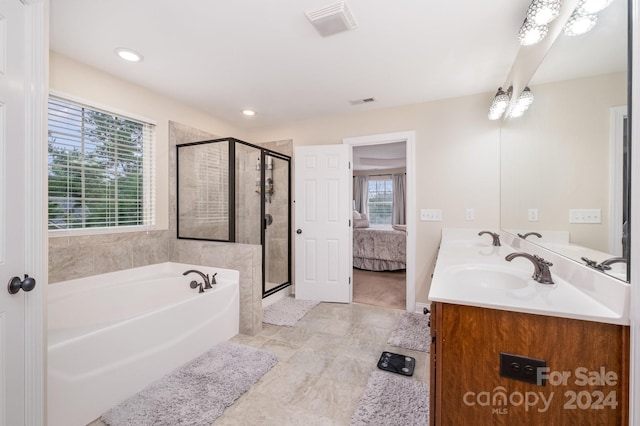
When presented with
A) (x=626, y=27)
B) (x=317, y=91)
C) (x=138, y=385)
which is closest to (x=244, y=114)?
(x=317, y=91)

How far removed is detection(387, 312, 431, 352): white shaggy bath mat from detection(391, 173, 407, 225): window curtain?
4.75 metres

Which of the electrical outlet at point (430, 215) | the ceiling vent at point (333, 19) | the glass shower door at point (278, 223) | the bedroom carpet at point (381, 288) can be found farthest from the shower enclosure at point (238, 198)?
the electrical outlet at point (430, 215)

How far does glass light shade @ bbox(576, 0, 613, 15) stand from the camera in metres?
1.01

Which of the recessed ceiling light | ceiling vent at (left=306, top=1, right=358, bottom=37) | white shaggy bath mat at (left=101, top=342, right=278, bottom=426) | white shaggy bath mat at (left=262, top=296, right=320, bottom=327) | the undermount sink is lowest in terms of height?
white shaggy bath mat at (left=262, top=296, right=320, bottom=327)

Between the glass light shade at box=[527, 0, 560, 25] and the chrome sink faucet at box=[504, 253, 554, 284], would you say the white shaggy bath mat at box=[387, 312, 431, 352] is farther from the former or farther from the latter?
the glass light shade at box=[527, 0, 560, 25]

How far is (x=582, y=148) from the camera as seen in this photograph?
1170mm

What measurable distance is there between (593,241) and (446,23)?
154cm

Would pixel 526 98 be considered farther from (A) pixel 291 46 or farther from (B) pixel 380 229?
(B) pixel 380 229

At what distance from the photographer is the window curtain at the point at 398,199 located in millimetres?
7359

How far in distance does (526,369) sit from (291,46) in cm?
227

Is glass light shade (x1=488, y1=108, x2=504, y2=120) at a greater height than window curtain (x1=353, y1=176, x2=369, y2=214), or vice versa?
glass light shade (x1=488, y1=108, x2=504, y2=120)

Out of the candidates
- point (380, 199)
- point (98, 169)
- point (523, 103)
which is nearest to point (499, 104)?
point (523, 103)

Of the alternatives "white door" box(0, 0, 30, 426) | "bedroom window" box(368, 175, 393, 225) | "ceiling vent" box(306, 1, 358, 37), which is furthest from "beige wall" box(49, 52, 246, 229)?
"bedroom window" box(368, 175, 393, 225)

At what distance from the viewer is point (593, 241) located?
3.52 feet
